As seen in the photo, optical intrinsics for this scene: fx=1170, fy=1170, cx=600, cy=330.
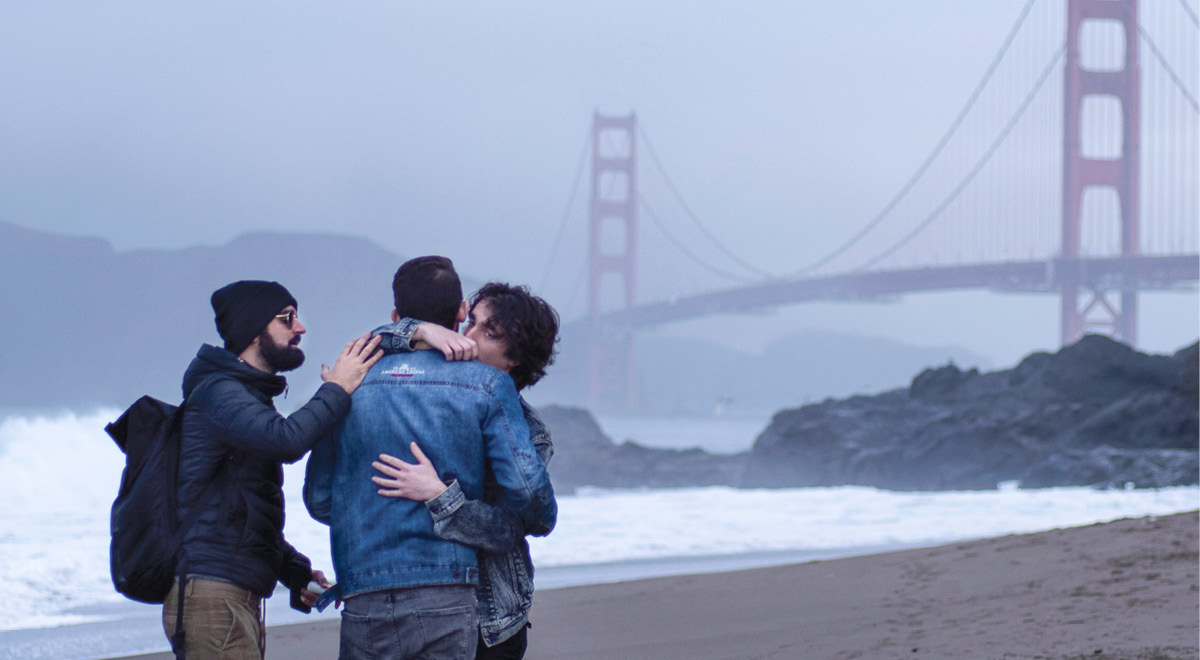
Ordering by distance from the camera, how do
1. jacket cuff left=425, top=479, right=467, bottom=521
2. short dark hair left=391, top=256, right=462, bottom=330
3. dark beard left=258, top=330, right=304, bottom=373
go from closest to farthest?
jacket cuff left=425, top=479, right=467, bottom=521 < short dark hair left=391, top=256, right=462, bottom=330 < dark beard left=258, top=330, right=304, bottom=373

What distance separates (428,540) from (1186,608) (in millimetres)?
2825

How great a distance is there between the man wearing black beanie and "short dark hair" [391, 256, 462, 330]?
0.22 ft

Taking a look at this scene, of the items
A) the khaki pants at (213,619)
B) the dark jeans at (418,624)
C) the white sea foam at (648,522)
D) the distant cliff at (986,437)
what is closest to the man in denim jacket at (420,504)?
the dark jeans at (418,624)

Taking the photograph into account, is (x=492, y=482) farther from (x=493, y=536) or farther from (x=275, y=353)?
(x=275, y=353)

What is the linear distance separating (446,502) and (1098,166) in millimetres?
28713

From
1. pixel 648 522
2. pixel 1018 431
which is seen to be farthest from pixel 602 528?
pixel 1018 431

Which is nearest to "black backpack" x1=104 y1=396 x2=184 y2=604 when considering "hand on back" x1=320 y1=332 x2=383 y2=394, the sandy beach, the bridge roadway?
"hand on back" x1=320 y1=332 x2=383 y2=394

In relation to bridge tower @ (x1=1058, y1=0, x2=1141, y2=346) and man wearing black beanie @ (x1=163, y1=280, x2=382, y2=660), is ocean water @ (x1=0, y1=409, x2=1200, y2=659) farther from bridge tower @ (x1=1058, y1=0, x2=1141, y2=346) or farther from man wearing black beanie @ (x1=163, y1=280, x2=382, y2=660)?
bridge tower @ (x1=1058, y1=0, x2=1141, y2=346)

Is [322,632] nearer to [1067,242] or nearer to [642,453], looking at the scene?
[642,453]

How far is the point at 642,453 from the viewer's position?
1669 centimetres

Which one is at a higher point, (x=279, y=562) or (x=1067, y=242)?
(x=1067, y=242)

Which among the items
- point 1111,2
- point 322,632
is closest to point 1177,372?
point 322,632

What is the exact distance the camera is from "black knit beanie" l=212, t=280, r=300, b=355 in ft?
5.28

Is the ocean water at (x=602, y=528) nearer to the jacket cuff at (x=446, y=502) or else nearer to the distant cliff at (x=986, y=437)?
the distant cliff at (x=986, y=437)
